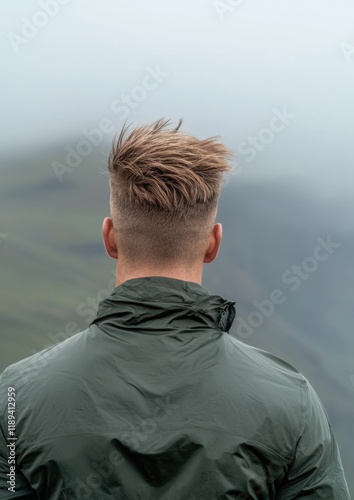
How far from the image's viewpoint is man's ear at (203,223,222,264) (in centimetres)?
346

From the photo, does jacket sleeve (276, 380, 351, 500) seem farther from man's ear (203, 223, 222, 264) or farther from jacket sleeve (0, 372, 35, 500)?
jacket sleeve (0, 372, 35, 500)

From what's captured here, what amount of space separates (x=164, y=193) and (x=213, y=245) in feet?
1.12

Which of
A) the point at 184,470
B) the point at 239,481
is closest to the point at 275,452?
the point at 239,481

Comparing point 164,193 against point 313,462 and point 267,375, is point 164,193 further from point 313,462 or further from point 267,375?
point 313,462

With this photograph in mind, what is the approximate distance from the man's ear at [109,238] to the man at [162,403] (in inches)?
2.8

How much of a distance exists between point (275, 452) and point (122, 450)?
0.61 metres

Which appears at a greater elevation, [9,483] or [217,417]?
[217,417]

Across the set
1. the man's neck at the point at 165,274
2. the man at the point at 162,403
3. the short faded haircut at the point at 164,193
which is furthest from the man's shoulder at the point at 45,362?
the short faded haircut at the point at 164,193

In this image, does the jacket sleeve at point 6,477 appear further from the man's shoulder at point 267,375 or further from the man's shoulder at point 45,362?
the man's shoulder at point 267,375

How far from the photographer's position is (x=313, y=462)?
3.09 metres

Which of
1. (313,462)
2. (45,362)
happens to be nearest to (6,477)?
(45,362)

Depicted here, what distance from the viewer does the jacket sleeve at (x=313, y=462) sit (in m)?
3.06

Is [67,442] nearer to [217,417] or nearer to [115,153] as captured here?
[217,417]

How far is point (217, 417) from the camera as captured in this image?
2.94 m
